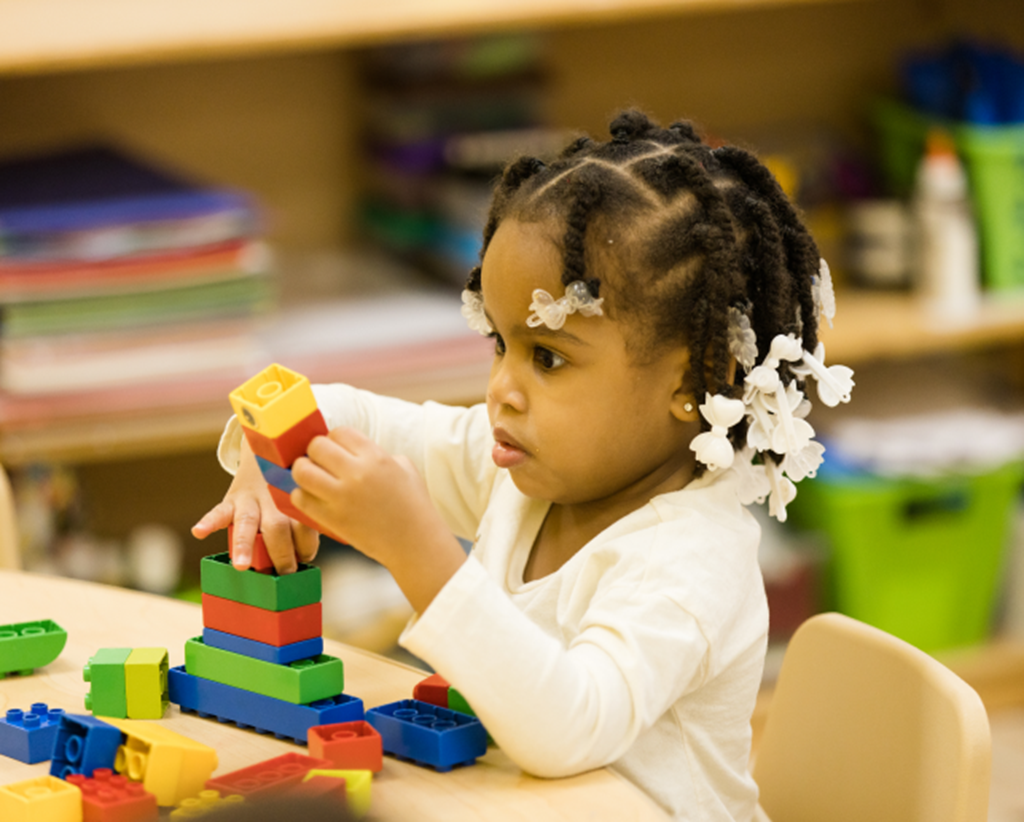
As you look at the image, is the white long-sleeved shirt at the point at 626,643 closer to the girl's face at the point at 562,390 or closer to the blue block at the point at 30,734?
the girl's face at the point at 562,390

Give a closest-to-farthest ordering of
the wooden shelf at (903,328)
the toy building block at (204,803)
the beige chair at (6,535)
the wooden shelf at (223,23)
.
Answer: the toy building block at (204,803)
the beige chair at (6,535)
the wooden shelf at (223,23)
the wooden shelf at (903,328)

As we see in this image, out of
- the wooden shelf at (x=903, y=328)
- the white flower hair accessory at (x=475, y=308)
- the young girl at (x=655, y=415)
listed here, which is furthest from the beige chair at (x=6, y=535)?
the wooden shelf at (x=903, y=328)

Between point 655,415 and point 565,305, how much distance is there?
0.10m

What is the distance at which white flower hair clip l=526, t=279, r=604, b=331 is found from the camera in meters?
0.83

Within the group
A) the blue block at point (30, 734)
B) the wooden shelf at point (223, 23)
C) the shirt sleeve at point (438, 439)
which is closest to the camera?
the blue block at point (30, 734)

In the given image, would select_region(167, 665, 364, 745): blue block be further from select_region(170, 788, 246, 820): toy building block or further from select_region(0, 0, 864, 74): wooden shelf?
select_region(0, 0, 864, 74): wooden shelf

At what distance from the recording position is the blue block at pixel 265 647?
0.79 meters

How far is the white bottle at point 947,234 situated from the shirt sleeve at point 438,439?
3.70 ft

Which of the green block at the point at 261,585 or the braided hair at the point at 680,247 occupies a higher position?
the braided hair at the point at 680,247

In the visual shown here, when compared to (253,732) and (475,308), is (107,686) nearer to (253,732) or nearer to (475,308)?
(253,732)

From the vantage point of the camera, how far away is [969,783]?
2.73ft

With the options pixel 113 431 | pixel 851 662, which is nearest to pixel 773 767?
pixel 851 662

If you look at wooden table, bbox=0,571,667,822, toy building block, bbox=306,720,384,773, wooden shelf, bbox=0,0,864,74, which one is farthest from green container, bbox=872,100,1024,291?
toy building block, bbox=306,720,384,773

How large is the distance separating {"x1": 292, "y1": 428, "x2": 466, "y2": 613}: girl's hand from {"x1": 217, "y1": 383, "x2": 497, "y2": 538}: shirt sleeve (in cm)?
34
